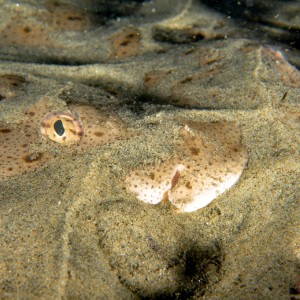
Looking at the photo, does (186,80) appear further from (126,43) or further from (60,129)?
(60,129)

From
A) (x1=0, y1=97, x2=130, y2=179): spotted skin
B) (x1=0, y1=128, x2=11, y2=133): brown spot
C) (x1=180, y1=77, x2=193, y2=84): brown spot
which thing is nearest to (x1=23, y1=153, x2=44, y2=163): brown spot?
(x1=0, y1=97, x2=130, y2=179): spotted skin

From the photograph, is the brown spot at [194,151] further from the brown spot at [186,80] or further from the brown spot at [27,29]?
the brown spot at [27,29]

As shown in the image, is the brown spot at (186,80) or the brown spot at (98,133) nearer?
the brown spot at (98,133)

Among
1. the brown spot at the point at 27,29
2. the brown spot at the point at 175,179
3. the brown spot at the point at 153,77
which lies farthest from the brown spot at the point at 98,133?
the brown spot at the point at 27,29

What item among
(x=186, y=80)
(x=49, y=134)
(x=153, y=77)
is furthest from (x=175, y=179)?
(x=153, y=77)

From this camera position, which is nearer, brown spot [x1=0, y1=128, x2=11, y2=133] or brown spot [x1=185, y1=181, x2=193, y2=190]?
brown spot [x1=185, y1=181, x2=193, y2=190]

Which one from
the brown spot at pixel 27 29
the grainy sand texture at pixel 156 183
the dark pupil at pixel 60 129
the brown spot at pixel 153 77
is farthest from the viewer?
the brown spot at pixel 27 29

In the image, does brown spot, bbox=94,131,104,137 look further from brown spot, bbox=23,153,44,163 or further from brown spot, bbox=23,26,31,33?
brown spot, bbox=23,26,31,33

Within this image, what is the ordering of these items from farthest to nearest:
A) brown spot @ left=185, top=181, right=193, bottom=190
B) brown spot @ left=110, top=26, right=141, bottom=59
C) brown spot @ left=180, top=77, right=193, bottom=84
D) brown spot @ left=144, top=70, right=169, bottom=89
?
brown spot @ left=110, top=26, right=141, bottom=59 < brown spot @ left=144, top=70, right=169, bottom=89 < brown spot @ left=180, top=77, right=193, bottom=84 < brown spot @ left=185, top=181, right=193, bottom=190
